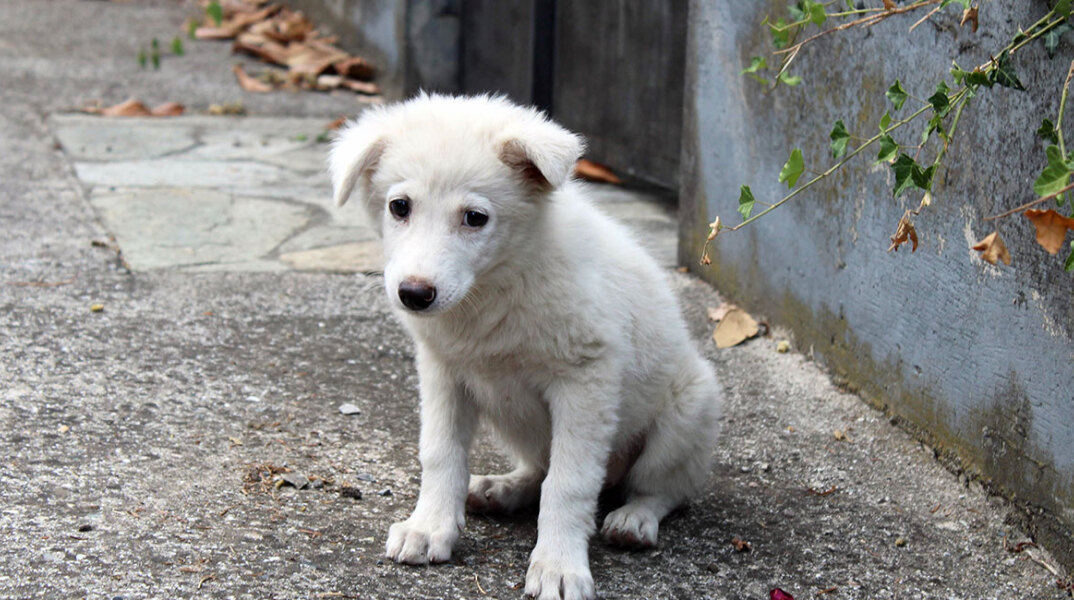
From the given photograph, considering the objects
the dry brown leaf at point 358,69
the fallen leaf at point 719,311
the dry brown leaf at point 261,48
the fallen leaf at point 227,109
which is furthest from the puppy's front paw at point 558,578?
the dry brown leaf at point 261,48

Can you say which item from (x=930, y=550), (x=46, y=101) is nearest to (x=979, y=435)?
(x=930, y=550)

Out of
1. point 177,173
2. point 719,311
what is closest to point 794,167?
point 719,311

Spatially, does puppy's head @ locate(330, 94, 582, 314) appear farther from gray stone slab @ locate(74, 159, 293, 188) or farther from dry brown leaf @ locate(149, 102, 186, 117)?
dry brown leaf @ locate(149, 102, 186, 117)

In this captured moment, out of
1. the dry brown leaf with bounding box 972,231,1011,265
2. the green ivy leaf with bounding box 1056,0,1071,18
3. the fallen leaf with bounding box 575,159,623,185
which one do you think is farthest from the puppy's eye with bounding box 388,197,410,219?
the fallen leaf with bounding box 575,159,623,185

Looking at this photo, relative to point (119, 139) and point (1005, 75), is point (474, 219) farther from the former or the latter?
point (119, 139)

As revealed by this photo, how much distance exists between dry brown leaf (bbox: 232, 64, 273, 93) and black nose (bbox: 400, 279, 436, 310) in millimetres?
5811

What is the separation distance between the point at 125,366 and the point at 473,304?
4.81 feet

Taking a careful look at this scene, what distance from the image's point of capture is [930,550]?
109 inches

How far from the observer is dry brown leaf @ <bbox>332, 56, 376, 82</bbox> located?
809 cm

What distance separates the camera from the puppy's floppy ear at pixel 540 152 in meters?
2.48

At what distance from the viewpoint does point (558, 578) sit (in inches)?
95.3

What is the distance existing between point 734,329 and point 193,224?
242cm

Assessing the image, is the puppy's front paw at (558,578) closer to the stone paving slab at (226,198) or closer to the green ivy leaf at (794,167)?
the green ivy leaf at (794,167)

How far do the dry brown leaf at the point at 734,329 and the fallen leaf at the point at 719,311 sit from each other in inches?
1.5
